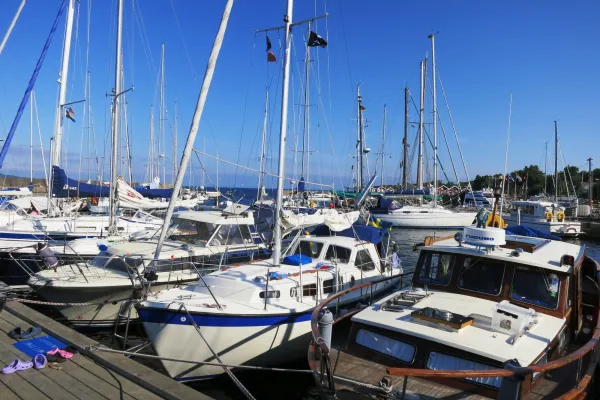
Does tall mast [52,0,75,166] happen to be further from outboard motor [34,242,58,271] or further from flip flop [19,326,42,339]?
flip flop [19,326,42,339]

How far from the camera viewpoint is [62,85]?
22.0m

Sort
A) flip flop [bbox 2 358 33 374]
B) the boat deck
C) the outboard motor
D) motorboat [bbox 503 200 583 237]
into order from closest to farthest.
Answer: the boat deck, flip flop [bbox 2 358 33 374], the outboard motor, motorboat [bbox 503 200 583 237]

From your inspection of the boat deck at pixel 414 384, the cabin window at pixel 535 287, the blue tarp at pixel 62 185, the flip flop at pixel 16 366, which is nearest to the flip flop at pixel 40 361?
the flip flop at pixel 16 366

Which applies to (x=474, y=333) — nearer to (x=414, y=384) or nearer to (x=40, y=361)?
(x=414, y=384)

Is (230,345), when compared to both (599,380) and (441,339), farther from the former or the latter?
(599,380)

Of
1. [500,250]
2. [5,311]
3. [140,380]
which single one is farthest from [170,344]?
[500,250]

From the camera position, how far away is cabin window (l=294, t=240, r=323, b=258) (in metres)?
12.0

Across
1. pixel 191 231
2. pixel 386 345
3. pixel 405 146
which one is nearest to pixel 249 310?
pixel 386 345

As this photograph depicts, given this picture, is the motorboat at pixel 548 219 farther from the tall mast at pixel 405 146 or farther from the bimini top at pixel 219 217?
the bimini top at pixel 219 217

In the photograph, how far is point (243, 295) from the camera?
359 inches

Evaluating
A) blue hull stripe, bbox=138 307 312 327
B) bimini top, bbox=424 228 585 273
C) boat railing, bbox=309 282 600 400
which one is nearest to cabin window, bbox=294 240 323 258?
blue hull stripe, bbox=138 307 312 327

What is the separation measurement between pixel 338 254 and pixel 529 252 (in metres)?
5.20

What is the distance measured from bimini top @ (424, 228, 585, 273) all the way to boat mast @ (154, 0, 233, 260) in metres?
5.73

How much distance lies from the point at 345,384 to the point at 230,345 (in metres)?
3.56
